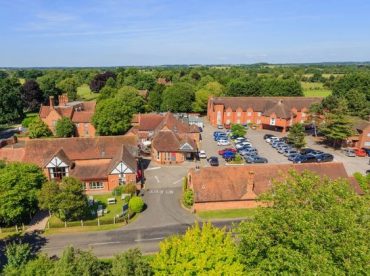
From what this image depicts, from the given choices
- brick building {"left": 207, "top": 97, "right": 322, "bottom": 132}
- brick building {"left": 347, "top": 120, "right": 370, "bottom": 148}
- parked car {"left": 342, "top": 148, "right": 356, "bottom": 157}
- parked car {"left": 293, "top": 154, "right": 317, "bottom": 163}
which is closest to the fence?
parked car {"left": 293, "top": 154, "right": 317, "bottom": 163}

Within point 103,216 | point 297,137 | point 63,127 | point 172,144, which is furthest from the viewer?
point 63,127


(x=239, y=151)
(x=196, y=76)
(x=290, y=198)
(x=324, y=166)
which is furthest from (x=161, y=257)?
(x=196, y=76)

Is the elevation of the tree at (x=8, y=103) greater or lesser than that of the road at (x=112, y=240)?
greater

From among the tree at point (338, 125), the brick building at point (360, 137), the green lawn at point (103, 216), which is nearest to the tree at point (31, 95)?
the green lawn at point (103, 216)

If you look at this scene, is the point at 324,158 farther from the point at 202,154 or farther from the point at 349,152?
the point at 202,154

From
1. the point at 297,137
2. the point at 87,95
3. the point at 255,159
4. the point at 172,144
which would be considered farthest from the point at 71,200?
the point at 87,95

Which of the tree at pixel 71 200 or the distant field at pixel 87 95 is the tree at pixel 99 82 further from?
the tree at pixel 71 200
